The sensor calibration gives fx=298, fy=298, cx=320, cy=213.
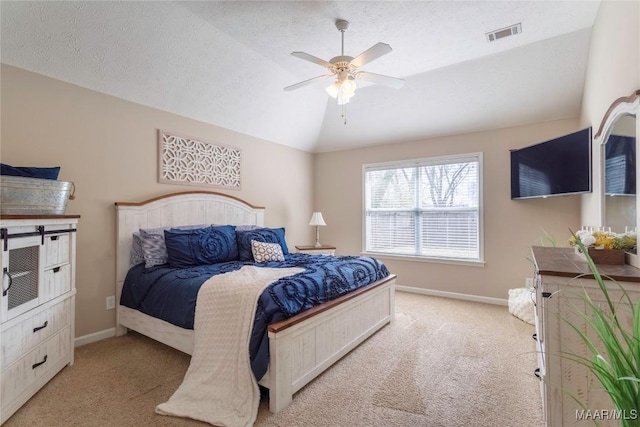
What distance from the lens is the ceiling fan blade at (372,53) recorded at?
2.15m

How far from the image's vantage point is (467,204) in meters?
4.29

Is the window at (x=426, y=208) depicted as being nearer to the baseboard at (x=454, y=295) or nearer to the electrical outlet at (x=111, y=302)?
the baseboard at (x=454, y=295)

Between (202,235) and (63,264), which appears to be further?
(202,235)

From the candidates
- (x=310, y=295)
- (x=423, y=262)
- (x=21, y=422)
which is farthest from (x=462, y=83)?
(x=21, y=422)

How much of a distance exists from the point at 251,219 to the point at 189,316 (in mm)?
2249

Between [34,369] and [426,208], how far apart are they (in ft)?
14.9

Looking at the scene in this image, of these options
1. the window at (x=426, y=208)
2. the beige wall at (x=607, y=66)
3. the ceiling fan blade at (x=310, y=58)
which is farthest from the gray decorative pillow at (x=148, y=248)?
the beige wall at (x=607, y=66)

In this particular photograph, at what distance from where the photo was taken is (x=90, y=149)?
2.82m

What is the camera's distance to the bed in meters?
1.90

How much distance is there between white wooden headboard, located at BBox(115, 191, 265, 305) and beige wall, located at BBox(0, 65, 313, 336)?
83mm

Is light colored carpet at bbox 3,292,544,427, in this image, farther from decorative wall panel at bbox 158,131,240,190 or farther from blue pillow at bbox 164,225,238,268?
decorative wall panel at bbox 158,131,240,190

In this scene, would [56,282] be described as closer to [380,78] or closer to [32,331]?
[32,331]

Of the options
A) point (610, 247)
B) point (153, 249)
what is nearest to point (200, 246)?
point (153, 249)

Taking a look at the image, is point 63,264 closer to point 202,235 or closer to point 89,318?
point 89,318
